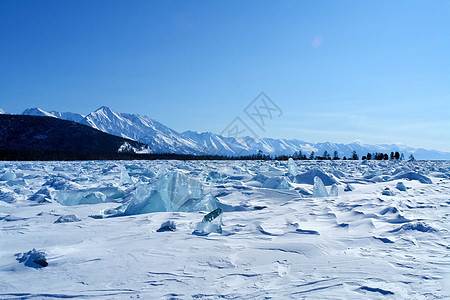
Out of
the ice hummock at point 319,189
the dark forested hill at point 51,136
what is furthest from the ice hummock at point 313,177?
the dark forested hill at point 51,136

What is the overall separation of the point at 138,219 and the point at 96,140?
92202 millimetres

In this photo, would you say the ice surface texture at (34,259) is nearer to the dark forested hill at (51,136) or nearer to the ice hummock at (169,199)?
the ice hummock at (169,199)

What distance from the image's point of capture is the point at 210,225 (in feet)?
9.49

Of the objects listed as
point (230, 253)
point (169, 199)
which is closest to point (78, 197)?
point (169, 199)

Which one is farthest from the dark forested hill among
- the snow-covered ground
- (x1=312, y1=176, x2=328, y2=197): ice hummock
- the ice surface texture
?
the ice surface texture

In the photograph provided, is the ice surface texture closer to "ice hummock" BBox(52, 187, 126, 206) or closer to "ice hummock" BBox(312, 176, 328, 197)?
"ice hummock" BBox(52, 187, 126, 206)

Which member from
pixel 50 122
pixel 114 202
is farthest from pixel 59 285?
pixel 50 122

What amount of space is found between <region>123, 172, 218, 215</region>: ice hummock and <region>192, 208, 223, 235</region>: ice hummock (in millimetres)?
1198

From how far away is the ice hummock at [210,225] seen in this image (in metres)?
2.85

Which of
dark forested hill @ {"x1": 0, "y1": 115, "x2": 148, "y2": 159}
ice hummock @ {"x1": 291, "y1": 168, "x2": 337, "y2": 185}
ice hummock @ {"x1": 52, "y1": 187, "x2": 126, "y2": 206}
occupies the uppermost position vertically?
dark forested hill @ {"x1": 0, "y1": 115, "x2": 148, "y2": 159}

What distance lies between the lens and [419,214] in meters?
3.72

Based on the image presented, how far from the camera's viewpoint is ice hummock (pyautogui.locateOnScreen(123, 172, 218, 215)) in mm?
3994

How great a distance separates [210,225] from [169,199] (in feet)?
5.25

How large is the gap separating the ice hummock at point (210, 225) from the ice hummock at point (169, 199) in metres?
1.20
